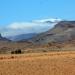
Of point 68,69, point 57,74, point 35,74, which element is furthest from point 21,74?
point 68,69

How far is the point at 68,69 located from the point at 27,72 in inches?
164

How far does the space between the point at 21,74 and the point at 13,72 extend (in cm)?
160

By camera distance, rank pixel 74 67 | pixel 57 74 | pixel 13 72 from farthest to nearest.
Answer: pixel 74 67
pixel 13 72
pixel 57 74

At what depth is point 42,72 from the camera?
1202 inches

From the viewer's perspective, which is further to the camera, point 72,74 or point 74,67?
point 74,67

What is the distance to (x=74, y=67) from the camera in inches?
1335

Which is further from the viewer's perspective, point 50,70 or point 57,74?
point 50,70

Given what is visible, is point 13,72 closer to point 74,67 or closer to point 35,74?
point 35,74

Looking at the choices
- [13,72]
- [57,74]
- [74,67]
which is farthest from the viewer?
[74,67]

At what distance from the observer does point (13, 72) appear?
30.8 metres

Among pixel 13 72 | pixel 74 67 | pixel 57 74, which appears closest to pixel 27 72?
pixel 13 72

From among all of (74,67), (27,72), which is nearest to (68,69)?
(74,67)

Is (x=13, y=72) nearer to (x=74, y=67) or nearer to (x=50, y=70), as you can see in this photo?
(x=50, y=70)

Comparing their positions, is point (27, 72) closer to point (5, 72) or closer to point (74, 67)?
point (5, 72)
